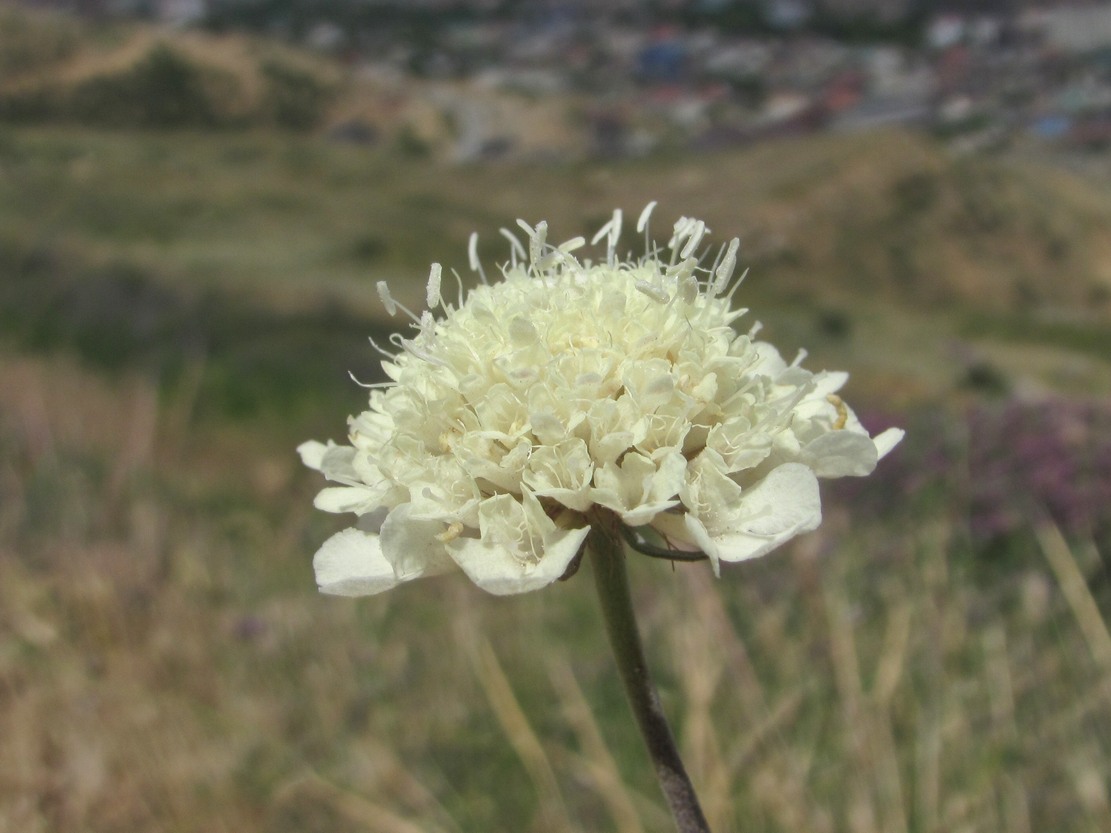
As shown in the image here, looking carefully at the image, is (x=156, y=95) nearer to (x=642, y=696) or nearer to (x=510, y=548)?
(x=510, y=548)

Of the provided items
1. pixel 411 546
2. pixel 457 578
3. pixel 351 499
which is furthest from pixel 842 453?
pixel 457 578

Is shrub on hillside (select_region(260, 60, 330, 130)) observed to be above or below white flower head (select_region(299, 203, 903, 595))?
below

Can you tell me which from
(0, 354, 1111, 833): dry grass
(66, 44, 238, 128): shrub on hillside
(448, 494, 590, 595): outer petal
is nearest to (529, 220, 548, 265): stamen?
(448, 494, 590, 595): outer petal

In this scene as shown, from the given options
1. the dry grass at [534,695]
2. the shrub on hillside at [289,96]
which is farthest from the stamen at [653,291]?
the shrub on hillside at [289,96]

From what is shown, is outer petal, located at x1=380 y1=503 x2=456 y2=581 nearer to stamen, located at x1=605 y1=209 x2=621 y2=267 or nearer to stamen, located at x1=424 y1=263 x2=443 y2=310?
stamen, located at x1=424 y1=263 x2=443 y2=310

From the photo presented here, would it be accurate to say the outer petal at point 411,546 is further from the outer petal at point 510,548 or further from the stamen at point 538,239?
the stamen at point 538,239

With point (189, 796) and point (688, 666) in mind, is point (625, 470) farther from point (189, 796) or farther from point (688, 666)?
point (189, 796)
